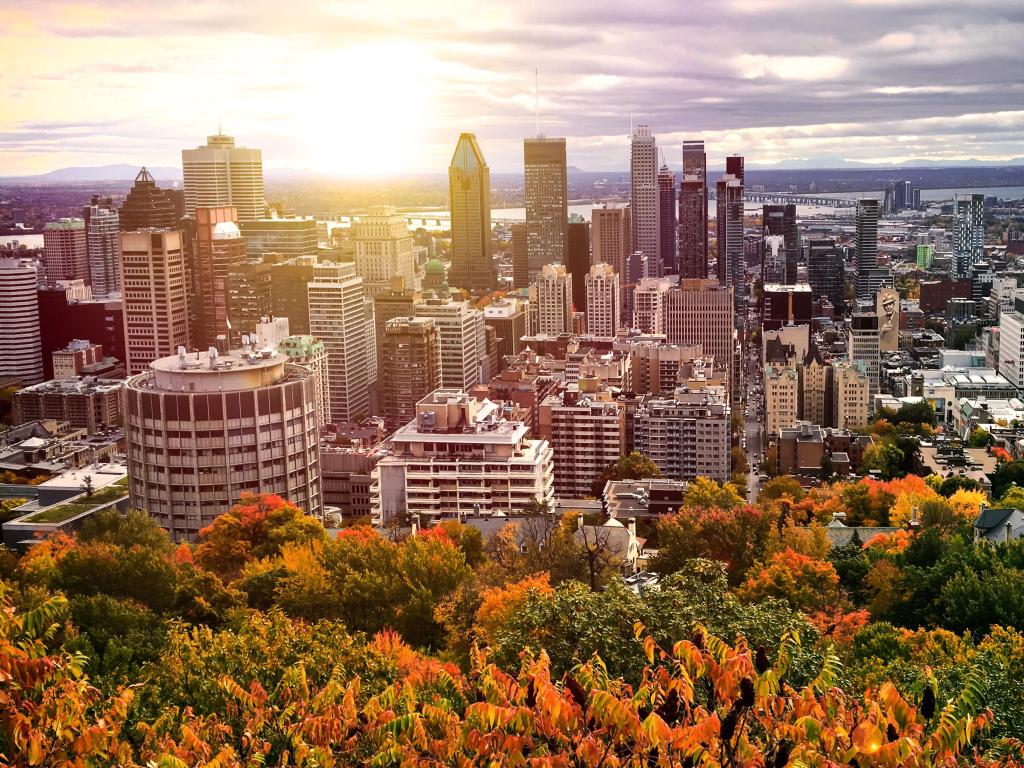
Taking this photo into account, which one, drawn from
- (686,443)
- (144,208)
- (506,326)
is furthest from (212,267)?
(686,443)

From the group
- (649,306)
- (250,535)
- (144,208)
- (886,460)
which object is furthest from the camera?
(649,306)

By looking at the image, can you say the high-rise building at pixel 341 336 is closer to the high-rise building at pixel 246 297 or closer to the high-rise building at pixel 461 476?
the high-rise building at pixel 246 297

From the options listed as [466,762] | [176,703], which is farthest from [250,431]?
[466,762]

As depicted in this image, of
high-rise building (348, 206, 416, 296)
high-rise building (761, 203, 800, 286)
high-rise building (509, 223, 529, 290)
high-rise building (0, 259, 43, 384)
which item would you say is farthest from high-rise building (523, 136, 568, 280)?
high-rise building (0, 259, 43, 384)

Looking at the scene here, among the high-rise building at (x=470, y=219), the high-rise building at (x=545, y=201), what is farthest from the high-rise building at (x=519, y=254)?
the high-rise building at (x=470, y=219)

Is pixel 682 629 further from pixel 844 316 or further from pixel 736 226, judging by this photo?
pixel 736 226

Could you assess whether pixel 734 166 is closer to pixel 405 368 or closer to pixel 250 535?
pixel 405 368
